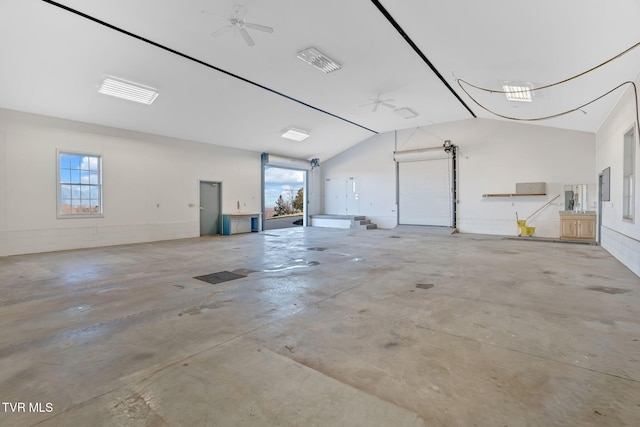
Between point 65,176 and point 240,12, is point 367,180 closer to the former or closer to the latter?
point 240,12

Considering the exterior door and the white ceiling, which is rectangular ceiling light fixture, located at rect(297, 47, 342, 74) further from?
the exterior door

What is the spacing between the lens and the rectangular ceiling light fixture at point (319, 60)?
6145 mm

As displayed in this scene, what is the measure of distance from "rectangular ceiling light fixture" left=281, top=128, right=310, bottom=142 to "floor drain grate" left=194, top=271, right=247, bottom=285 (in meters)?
7.01

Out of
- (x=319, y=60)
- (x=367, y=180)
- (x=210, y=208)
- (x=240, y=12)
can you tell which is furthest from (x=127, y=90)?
(x=367, y=180)

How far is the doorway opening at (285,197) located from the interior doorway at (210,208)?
3470 mm

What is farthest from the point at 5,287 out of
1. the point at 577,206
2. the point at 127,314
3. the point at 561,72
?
the point at 577,206

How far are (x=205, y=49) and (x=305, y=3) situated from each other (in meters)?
2.28

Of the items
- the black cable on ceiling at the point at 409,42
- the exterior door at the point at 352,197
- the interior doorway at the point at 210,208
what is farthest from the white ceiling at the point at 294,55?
the exterior door at the point at 352,197

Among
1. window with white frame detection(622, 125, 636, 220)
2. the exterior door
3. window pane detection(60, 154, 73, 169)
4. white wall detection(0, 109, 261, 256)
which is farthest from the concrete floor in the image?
the exterior door

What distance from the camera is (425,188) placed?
492 inches

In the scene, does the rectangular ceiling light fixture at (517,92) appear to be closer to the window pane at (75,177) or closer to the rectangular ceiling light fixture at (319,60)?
the rectangular ceiling light fixture at (319,60)

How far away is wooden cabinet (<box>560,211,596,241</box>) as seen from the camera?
869 cm

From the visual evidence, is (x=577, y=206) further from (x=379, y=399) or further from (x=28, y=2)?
(x=28, y=2)

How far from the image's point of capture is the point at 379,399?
73.3 inches
